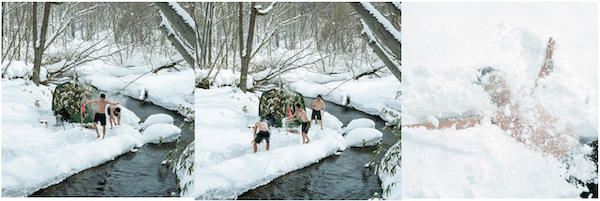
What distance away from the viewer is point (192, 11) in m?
3.48

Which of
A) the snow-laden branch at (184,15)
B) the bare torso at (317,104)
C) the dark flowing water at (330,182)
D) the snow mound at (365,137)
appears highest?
the snow-laden branch at (184,15)

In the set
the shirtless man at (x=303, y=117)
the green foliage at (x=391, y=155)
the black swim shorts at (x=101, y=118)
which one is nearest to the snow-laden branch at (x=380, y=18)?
the green foliage at (x=391, y=155)

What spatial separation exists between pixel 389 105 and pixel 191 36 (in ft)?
5.77

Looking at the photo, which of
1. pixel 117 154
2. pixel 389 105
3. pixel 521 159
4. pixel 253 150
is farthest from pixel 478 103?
pixel 117 154

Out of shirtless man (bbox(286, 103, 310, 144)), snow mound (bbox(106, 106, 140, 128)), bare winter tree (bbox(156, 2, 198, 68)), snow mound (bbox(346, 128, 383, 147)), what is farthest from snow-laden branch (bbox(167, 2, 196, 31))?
snow mound (bbox(346, 128, 383, 147))

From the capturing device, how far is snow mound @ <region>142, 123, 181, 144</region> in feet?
11.0

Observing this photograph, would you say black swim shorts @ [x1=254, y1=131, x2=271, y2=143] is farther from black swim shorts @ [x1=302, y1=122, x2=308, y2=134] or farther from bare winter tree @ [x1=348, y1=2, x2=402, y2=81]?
bare winter tree @ [x1=348, y1=2, x2=402, y2=81]

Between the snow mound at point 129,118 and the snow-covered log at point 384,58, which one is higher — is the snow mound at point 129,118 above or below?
below

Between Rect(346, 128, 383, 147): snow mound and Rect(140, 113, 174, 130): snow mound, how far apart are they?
4.88 feet

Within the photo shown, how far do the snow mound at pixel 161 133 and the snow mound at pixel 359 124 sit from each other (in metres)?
1.40

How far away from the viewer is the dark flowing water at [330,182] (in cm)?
335

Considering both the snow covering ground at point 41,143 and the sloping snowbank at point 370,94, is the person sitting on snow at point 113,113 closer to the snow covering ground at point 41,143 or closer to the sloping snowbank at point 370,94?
the snow covering ground at point 41,143

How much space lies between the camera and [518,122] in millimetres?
3914

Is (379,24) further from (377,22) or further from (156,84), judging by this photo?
(156,84)
